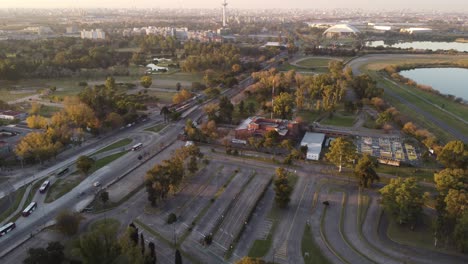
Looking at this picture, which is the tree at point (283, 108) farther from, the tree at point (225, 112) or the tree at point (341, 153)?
the tree at point (341, 153)

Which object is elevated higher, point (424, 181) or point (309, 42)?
point (309, 42)

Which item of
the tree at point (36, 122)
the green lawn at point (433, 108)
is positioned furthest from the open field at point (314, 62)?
the tree at point (36, 122)

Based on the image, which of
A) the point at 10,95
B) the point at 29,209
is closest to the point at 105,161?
the point at 29,209

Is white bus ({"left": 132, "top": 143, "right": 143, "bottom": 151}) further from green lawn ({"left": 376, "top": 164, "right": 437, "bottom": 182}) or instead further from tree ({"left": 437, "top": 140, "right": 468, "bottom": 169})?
tree ({"left": 437, "top": 140, "right": 468, "bottom": 169})

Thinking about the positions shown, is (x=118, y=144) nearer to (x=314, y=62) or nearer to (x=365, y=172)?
(x=365, y=172)

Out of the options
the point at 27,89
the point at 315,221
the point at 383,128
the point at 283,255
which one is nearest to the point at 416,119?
Answer: the point at 383,128

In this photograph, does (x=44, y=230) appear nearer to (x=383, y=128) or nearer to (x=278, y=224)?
(x=278, y=224)
